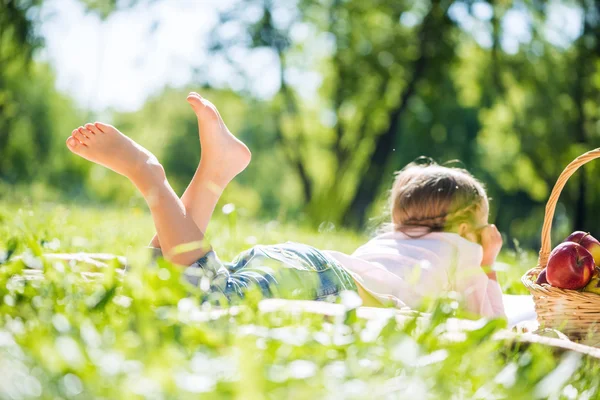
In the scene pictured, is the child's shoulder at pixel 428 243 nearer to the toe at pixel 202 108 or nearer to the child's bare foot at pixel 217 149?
the child's bare foot at pixel 217 149

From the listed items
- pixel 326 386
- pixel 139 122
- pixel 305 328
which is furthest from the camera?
pixel 139 122

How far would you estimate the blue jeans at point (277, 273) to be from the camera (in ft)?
6.89

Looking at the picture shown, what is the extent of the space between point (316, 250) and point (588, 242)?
111 cm

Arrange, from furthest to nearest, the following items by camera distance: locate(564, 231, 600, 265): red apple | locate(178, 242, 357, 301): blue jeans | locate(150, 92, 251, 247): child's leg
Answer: locate(564, 231, 600, 265): red apple < locate(150, 92, 251, 247): child's leg < locate(178, 242, 357, 301): blue jeans

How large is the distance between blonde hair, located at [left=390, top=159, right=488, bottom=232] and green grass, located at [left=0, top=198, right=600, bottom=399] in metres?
1.51

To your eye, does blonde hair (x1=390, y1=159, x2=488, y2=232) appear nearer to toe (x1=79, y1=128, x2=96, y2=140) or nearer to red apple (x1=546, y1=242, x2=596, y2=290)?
red apple (x1=546, y1=242, x2=596, y2=290)

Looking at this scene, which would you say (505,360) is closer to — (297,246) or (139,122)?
(297,246)

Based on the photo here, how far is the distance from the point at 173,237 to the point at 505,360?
45.2 inches

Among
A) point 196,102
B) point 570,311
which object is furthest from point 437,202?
point 196,102

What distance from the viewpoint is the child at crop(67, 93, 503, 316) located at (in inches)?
85.9

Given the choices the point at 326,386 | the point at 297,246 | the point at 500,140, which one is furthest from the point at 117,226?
the point at 500,140

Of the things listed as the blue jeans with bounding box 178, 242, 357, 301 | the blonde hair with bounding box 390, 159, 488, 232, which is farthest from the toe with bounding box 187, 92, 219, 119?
the blonde hair with bounding box 390, 159, 488, 232

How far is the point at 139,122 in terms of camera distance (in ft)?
91.0

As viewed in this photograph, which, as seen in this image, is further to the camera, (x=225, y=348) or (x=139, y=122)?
(x=139, y=122)
